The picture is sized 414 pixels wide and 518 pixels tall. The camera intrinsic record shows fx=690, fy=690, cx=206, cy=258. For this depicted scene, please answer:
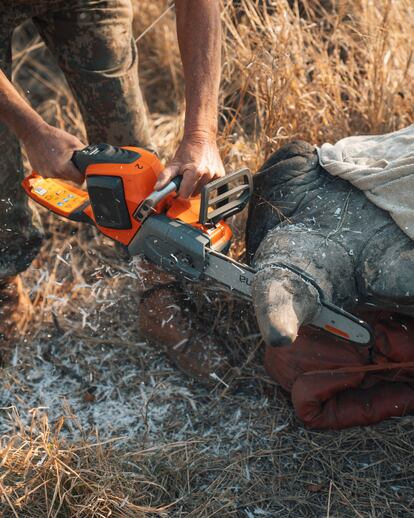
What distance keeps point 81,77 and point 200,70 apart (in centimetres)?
53

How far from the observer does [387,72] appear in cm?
343

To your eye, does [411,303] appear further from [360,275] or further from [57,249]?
[57,249]

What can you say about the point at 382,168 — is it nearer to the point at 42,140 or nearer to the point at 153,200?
the point at 153,200

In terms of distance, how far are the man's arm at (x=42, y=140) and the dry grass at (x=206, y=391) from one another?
2.06ft

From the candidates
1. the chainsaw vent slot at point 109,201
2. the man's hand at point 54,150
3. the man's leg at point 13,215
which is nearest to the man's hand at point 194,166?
the chainsaw vent slot at point 109,201

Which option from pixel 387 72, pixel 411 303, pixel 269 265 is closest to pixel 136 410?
pixel 269 265

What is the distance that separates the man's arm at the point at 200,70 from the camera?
2.46 metres

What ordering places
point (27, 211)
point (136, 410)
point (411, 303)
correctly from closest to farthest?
point (411, 303)
point (136, 410)
point (27, 211)

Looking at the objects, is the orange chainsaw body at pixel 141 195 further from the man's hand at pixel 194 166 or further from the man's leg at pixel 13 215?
the man's leg at pixel 13 215

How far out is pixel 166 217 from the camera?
7.47 feet

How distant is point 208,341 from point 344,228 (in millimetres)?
852

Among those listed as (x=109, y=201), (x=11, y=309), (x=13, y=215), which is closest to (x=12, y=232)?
(x=13, y=215)

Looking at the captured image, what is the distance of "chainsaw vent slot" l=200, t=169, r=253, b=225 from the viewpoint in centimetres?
218

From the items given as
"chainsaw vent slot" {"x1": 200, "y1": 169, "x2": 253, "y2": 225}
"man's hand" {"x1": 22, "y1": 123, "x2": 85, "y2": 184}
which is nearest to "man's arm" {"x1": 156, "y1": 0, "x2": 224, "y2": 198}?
"chainsaw vent slot" {"x1": 200, "y1": 169, "x2": 253, "y2": 225}
